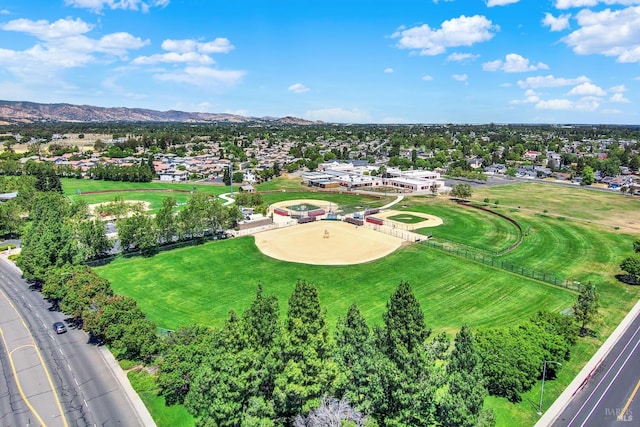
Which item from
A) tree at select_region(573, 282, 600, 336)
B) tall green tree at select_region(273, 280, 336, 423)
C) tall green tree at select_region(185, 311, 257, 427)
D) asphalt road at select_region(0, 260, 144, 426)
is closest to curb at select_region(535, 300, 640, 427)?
tree at select_region(573, 282, 600, 336)

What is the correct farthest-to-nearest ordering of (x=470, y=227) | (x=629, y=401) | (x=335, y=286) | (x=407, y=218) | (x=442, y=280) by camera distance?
(x=407, y=218), (x=470, y=227), (x=442, y=280), (x=335, y=286), (x=629, y=401)

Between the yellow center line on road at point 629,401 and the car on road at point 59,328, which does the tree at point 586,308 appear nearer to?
the yellow center line on road at point 629,401

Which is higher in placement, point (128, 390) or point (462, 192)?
point (462, 192)

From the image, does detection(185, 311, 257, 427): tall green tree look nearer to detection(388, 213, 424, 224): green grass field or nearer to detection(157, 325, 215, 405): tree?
detection(157, 325, 215, 405): tree

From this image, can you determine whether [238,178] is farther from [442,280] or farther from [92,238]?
[442,280]

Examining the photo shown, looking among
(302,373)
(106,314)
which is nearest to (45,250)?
(106,314)

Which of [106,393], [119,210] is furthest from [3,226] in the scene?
[106,393]
